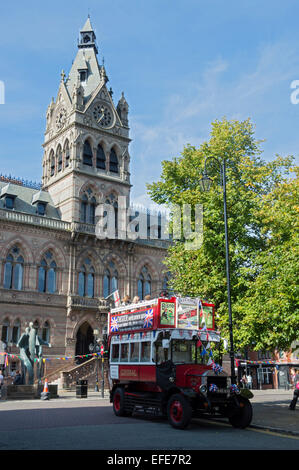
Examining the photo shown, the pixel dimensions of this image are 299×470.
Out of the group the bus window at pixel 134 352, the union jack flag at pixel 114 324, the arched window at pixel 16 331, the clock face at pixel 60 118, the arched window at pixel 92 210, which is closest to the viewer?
the bus window at pixel 134 352

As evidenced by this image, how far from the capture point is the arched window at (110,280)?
41.0 m

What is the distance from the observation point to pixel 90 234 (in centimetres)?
3981

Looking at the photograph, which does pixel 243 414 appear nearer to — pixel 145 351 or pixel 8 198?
pixel 145 351

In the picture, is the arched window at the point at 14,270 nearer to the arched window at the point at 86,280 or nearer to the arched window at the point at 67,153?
the arched window at the point at 86,280

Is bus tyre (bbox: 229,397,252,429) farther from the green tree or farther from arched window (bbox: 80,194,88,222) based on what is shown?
arched window (bbox: 80,194,88,222)

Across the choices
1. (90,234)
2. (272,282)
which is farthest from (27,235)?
(272,282)

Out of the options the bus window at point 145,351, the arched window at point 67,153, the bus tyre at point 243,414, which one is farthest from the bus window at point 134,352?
the arched window at point 67,153

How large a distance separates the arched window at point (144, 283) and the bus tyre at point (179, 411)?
30.3 meters

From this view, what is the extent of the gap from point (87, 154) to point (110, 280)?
11.7 metres

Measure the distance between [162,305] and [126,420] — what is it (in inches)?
158

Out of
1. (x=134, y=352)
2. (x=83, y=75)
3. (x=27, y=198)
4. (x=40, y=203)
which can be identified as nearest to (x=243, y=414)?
(x=134, y=352)

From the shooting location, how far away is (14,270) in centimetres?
3622
